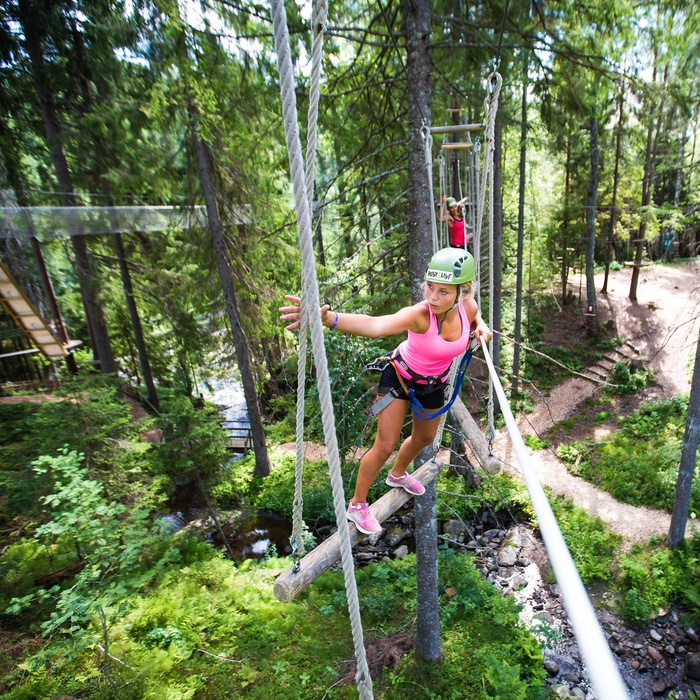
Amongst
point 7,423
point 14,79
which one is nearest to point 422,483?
point 7,423

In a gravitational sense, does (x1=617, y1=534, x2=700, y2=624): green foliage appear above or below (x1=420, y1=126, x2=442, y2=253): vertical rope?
below

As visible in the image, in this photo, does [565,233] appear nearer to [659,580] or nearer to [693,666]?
[659,580]

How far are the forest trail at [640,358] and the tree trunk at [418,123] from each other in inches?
166

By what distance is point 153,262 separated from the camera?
Answer: 1071cm

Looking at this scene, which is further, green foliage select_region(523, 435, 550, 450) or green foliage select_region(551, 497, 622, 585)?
green foliage select_region(523, 435, 550, 450)

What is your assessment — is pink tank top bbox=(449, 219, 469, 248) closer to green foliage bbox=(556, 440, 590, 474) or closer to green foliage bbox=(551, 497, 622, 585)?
green foliage bbox=(551, 497, 622, 585)

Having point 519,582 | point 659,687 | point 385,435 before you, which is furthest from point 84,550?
point 659,687

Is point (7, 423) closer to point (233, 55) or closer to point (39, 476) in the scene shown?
point (39, 476)

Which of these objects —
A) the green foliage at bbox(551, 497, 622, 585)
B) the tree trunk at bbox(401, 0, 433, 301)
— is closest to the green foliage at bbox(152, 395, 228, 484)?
the tree trunk at bbox(401, 0, 433, 301)

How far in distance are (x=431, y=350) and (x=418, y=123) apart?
8.80ft

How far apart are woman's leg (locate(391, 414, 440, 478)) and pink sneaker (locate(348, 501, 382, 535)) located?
1.28 feet

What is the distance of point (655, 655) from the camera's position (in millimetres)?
5977

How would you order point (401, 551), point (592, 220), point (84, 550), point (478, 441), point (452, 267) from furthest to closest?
point (592, 220)
point (401, 551)
point (84, 550)
point (478, 441)
point (452, 267)

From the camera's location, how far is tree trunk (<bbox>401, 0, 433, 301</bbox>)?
3951 millimetres
